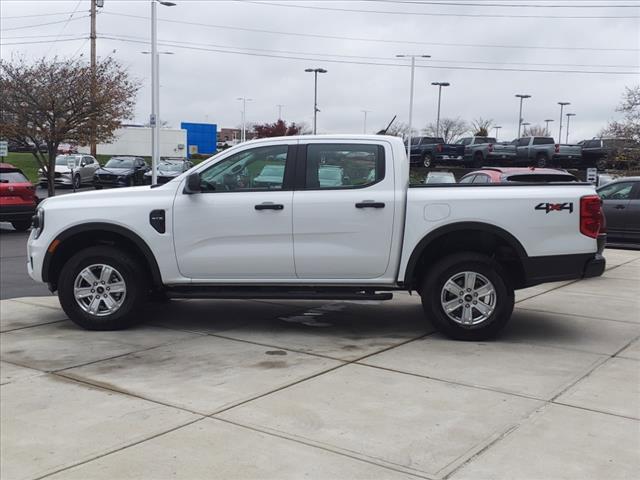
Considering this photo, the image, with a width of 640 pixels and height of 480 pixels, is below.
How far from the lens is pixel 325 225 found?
6.76 meters

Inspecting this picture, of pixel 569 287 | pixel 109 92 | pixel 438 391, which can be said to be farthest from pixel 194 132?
pixel 438 391

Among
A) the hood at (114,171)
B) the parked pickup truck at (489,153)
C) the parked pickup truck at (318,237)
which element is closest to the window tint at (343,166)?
the parked pickup truck at (318,237)

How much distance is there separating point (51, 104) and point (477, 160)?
24.6 m

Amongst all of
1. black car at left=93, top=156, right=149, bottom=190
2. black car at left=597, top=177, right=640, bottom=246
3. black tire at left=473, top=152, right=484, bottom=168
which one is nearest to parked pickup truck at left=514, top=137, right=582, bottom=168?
black tire at left=473, top=152, right=484, bottom=168

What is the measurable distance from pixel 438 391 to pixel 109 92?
23.0 metres

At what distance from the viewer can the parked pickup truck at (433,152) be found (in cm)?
4047

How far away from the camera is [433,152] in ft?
133

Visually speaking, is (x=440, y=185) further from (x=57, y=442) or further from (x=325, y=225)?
(x=57, y=442)

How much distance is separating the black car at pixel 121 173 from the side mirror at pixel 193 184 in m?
26.4

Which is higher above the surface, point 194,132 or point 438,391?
point 194,132

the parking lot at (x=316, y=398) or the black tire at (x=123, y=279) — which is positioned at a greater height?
the black tire at (x=123, y=279)

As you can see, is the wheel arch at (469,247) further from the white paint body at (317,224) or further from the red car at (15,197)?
the red car at (15,197)

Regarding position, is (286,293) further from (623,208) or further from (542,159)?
(542,159)

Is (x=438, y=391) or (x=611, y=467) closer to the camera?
(x=611, y=467)
